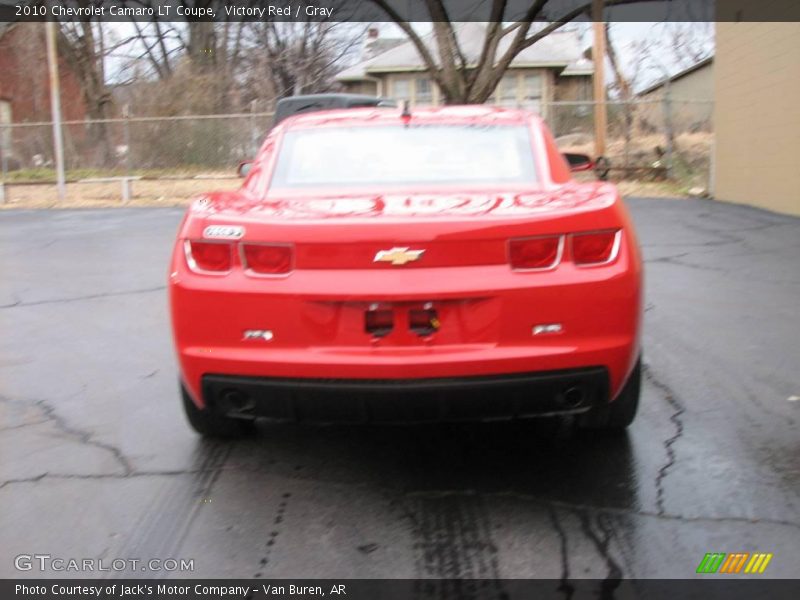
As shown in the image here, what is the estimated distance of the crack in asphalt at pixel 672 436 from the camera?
145 inches

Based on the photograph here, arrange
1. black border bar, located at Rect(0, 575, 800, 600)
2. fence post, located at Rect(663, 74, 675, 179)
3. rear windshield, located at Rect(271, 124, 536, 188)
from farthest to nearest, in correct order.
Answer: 1. fence post, located at Rect(663, 74, 675, 179)
2. rear windshield, located at Rect(271, 124, 536, 188)
3. black border bar, located at Rect(0, 575, 800, 600)

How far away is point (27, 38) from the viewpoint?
114 feet

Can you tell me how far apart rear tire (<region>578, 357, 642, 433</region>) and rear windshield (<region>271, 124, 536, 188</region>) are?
1.07 metres

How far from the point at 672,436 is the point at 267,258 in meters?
2.19

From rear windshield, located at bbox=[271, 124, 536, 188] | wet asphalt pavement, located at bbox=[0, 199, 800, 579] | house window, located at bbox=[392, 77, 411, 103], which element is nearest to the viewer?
wet asphalt pavement, located at bbox=[0, 199, 800, 579]

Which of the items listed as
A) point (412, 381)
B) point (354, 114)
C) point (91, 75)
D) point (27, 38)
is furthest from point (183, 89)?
point (412, 381)

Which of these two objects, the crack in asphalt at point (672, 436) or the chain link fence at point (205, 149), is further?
the chain link fence at point (205, 149)

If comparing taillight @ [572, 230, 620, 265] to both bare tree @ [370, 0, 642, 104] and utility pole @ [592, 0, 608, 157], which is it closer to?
utility pole @ [592, 0, 608, 157]

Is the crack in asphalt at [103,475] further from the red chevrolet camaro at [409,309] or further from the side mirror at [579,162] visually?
the side mirror at [579,162]

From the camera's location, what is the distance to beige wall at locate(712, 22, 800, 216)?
14023mm

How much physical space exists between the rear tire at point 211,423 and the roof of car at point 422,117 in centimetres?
167

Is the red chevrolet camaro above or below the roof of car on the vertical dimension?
below

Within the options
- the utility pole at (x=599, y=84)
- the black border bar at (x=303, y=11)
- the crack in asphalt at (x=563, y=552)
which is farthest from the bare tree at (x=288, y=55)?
the crack in asphalt at (x=563, y=552)

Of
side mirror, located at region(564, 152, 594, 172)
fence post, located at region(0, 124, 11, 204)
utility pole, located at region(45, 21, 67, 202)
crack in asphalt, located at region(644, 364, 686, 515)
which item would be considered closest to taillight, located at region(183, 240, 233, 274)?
crack in asphalt, located at region(644, 364, 686, 515)
